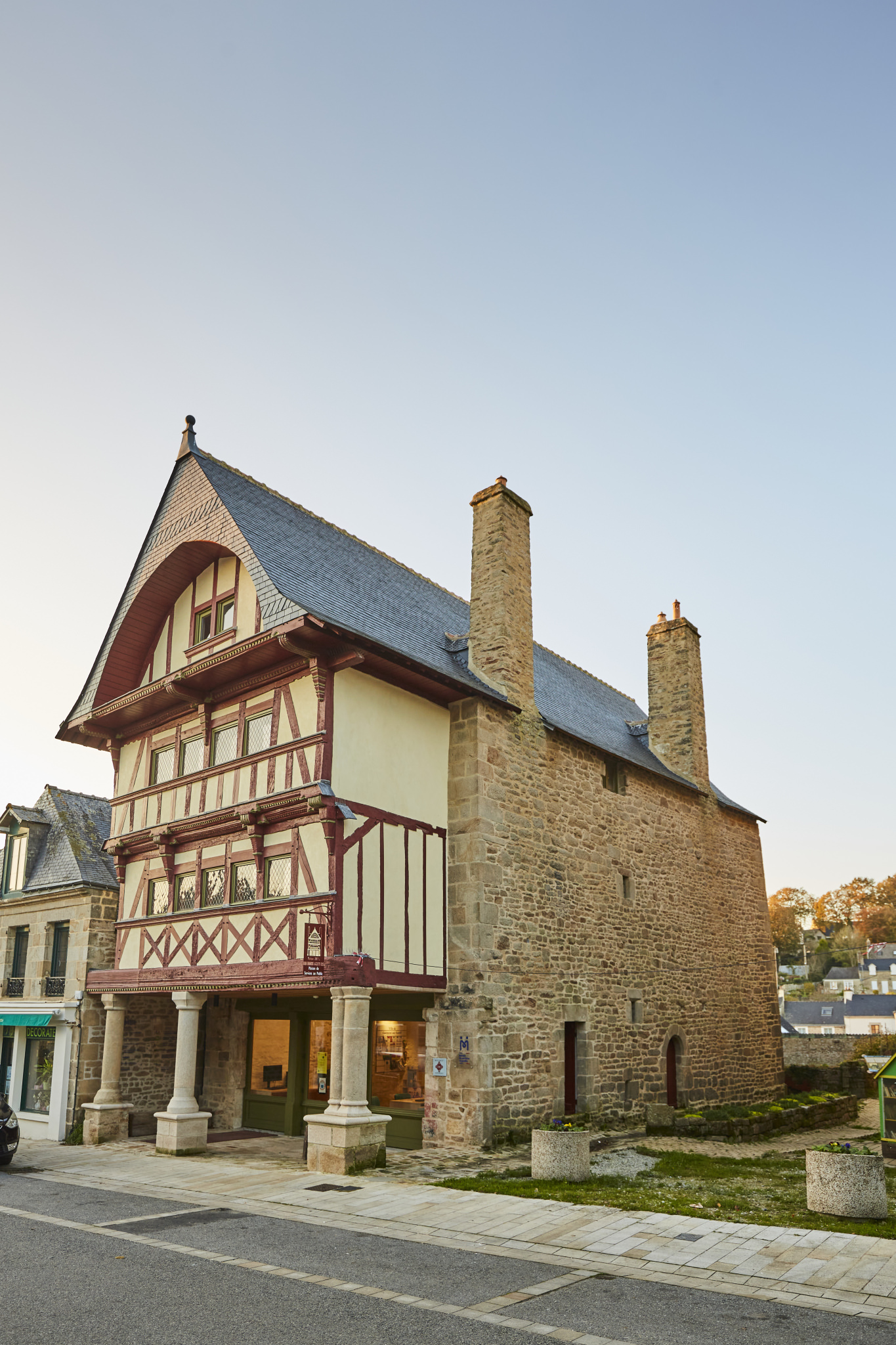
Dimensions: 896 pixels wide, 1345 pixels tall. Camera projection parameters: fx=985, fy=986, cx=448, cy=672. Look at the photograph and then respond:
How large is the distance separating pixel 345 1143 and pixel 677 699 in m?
13.2

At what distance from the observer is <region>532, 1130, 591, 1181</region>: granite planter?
10609 mm

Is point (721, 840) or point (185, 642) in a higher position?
point (185, 642)

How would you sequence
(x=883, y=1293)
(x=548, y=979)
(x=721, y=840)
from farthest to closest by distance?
(x=721, y=840) → (x=548, y=979) → (x=883, y=1293)

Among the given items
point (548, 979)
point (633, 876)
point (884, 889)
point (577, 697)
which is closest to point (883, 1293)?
point (548, 979)

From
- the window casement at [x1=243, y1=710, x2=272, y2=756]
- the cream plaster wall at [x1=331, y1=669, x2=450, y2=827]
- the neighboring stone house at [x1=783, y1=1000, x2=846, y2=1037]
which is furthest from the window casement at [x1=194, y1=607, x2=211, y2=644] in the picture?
the neighboring stone house at [x1=783, y1=1000, x2=846, y2=1037]

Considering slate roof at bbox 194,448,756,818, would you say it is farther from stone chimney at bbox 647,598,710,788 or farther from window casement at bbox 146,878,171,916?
window casement at bbox 146,878,171,916

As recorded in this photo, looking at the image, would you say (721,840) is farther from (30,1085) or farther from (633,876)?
(30,1085)

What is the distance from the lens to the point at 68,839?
18828 millimetres

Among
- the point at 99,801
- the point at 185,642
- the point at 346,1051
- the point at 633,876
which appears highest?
the point at 185,642

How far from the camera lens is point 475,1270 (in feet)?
23.5

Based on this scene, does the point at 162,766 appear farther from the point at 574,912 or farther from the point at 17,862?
the point at 574,912

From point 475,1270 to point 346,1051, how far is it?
513cm

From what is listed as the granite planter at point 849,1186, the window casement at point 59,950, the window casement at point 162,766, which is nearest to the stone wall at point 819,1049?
the window casement at point 59,950

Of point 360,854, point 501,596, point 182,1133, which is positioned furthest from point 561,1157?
point 501,596
